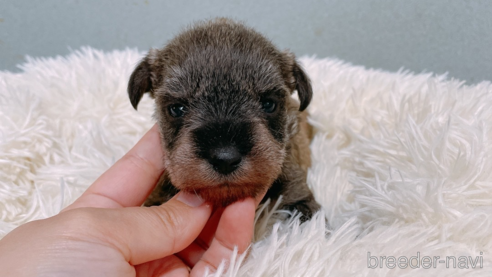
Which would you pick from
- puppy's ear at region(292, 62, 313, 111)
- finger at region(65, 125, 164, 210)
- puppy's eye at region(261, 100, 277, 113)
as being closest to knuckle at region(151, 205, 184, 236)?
finger at region(65, 125, 164, 210)

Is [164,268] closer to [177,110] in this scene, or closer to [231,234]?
[231,234]

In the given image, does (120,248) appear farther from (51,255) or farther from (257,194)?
(257,194)

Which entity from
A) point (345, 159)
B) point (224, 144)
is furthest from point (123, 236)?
point (345, 159)

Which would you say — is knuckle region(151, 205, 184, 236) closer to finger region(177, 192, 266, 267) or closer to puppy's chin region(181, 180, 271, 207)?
puppy's chin region(181, 180, 271, 207)

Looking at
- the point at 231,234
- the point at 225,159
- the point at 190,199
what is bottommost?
the point at 231,234

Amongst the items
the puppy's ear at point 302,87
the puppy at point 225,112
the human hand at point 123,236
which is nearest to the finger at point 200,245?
the human hand at point 123,236

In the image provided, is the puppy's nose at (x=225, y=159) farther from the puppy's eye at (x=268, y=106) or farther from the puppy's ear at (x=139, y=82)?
the puppy's ear at (x=139, y=82)

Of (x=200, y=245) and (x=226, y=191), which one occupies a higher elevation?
(x=226, y=191)
